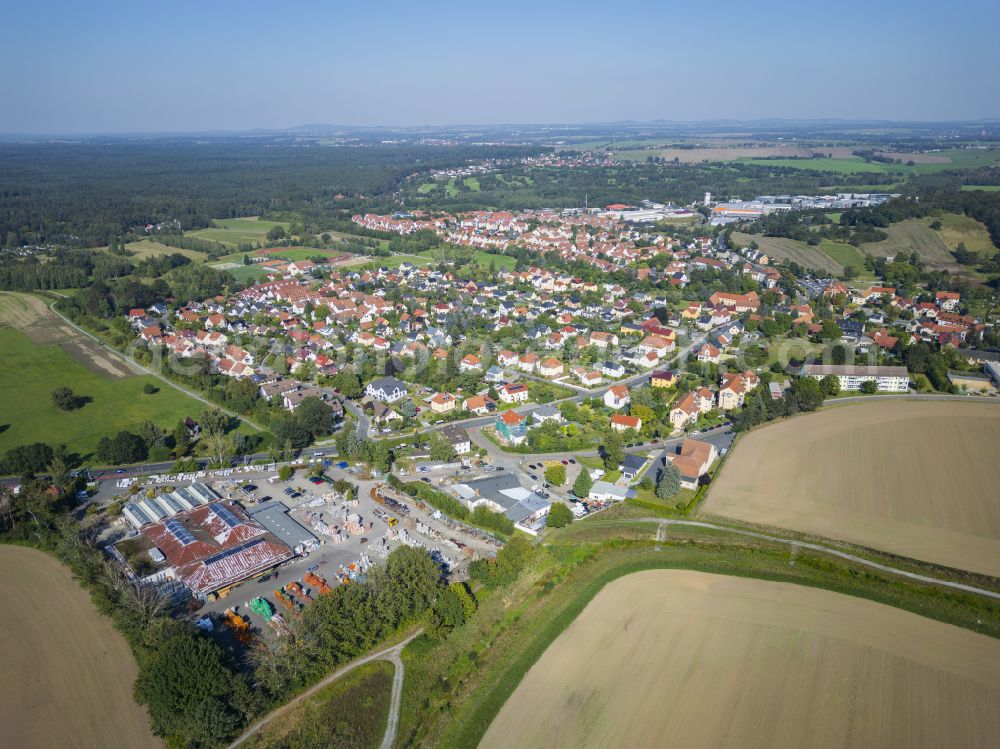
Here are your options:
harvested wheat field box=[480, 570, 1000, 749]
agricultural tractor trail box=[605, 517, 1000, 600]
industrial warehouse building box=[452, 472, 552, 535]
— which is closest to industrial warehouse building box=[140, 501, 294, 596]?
industrial warehouse building box=[452, 472, 552, 535]

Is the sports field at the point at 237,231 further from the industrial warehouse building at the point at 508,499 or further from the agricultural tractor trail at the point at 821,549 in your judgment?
the agricultural tractor trail at the point at 821,549

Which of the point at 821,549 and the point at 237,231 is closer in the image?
the point at 821,549

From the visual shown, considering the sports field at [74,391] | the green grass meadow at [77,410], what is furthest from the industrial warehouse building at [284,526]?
the sports field at [74,391]

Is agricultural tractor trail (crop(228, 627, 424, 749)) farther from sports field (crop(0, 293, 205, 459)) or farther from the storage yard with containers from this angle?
sports field (crop(0, 293, 205, 459))

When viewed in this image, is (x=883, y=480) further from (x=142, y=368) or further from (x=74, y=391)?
(x=74, y=391)

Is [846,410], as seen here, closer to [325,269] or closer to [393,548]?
[393,548]

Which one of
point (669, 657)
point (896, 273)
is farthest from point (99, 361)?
point (896, 273)

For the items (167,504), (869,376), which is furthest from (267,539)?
(869,376)
